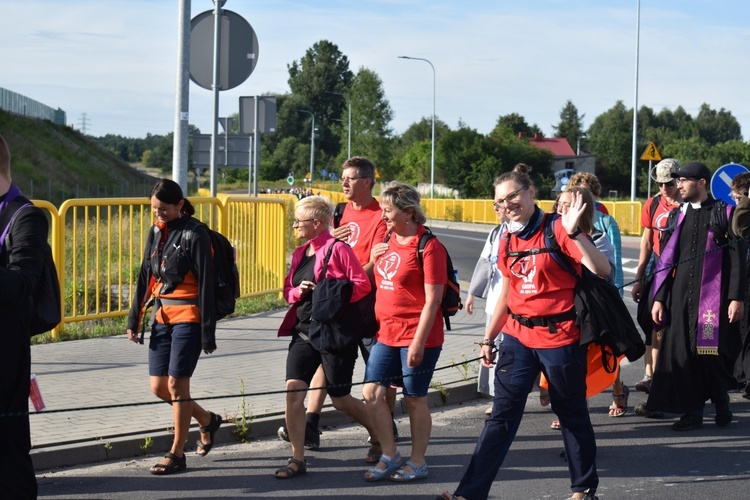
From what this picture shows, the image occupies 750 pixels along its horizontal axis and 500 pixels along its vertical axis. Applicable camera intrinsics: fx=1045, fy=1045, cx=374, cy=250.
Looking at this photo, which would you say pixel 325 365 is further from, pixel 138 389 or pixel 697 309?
pixel 697 309

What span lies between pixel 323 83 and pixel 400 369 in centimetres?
12433

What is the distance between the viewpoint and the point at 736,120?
15862 centimetres

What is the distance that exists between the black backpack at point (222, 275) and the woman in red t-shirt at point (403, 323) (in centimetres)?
88

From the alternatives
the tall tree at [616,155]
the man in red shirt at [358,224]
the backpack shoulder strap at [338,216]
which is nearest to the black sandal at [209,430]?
the man in red shirt at [358,224]

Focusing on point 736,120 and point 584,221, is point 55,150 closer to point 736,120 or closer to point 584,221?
point 584,221

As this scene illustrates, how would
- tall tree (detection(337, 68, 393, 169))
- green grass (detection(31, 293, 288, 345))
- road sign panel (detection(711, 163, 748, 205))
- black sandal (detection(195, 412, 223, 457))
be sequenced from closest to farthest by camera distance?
black sandal (detection(195, 412, 223, 457))
green grass (detection(31, 293, 288, 345))
road sign panel (detection(711, 163, 748, 205))
tall tree (detection(337, 68, 393, 169))

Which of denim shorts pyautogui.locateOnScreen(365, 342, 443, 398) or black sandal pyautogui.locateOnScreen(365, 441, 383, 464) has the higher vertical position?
denim shorts pyautogui.locateOnScreen(365, 342, 443, 398)

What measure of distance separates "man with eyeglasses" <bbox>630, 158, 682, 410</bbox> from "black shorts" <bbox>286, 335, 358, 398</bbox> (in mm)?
2716

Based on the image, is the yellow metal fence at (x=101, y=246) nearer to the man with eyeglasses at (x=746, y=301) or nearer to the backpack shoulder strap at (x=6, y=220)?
the man with eyeglasses at (x=746, y=301)

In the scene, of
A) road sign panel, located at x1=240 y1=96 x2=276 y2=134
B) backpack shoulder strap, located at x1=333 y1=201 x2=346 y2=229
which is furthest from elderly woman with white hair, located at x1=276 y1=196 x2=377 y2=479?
road sign panel, located at x1=240 y1=96 x2=276 y2=134

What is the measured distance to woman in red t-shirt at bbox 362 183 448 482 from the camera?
5.73 m

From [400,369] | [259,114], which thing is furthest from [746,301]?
[259,114]

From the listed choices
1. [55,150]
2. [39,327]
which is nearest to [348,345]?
[39,327]

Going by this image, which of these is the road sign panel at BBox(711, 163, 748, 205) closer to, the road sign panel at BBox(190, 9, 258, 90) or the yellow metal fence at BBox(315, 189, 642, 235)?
the road sign panel at BBox(190, 9, 258, 90)
